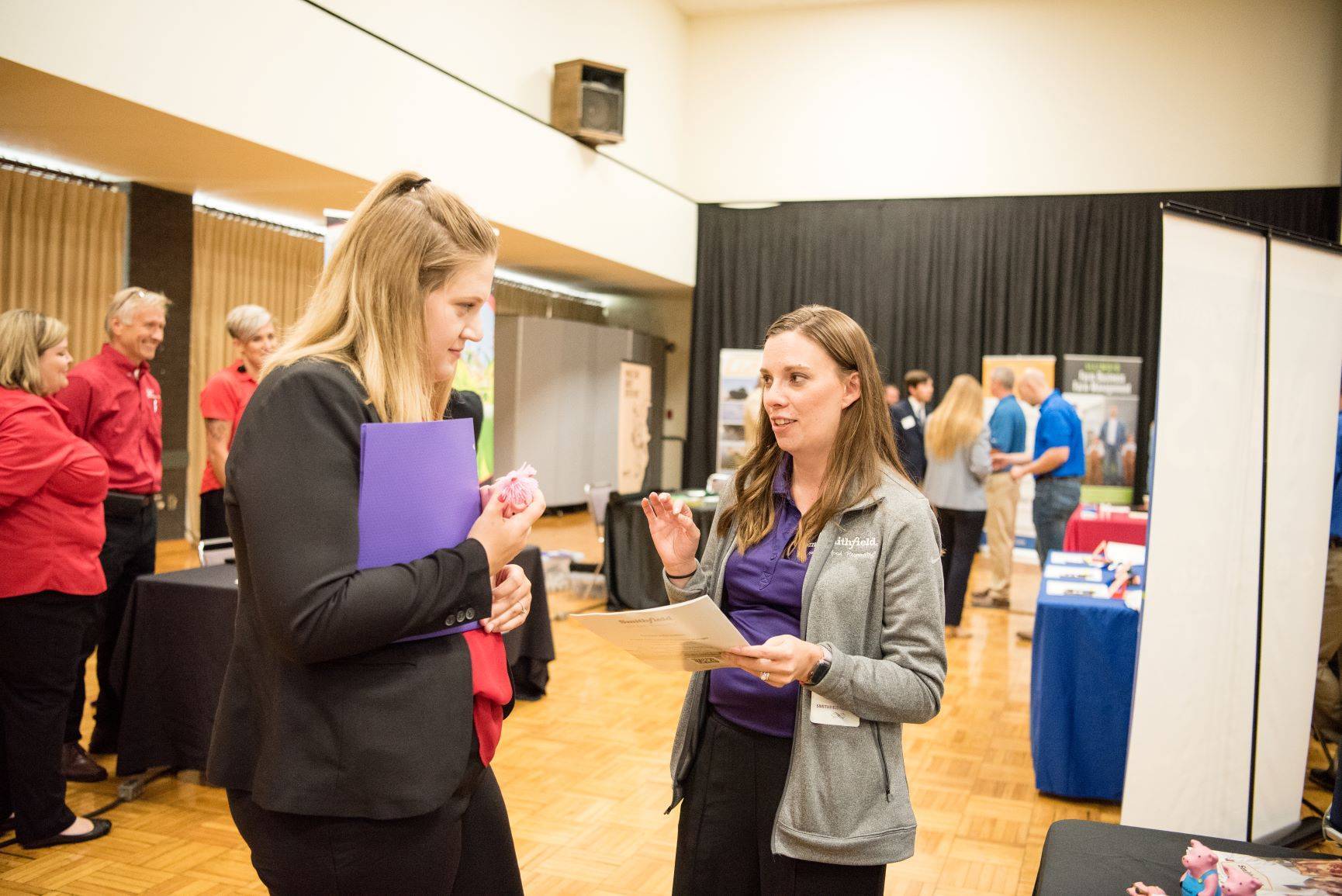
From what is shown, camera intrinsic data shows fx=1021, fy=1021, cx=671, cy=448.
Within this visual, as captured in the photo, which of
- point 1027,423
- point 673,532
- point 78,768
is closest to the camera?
point 673,532

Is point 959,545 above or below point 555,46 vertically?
below

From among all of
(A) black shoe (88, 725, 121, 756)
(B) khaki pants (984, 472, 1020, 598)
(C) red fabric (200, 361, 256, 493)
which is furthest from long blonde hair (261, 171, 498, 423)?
(B) khaki pants (984, 472, 1020, 598)

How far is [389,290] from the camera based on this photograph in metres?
1.19

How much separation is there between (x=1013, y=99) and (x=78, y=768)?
35.5 feet

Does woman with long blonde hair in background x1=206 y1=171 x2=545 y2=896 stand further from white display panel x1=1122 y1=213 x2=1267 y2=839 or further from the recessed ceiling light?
the recessed ceiling light

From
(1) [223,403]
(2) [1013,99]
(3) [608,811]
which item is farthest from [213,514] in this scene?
(2) [1013,99]

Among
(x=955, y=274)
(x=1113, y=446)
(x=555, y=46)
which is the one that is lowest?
(x=1113, y=446)

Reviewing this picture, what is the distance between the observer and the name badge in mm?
1574

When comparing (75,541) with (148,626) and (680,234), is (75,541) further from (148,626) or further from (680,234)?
(680,234)

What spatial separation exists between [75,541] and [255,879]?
3.79 ft

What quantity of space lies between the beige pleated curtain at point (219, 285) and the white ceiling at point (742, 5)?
5.87m

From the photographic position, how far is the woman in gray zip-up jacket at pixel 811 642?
156 centimetres

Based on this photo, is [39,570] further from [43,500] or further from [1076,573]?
[1076,573]

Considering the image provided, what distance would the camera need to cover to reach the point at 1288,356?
9.11ft
